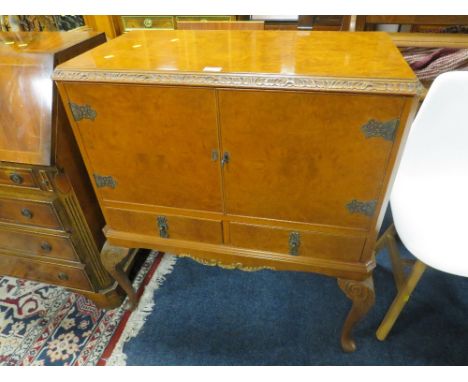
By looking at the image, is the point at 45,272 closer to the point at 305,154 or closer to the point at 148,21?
the point at 305,154

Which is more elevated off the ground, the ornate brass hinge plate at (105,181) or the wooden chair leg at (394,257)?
the ornate brass hinge plate at (105,181)

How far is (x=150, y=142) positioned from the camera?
97 centimetres

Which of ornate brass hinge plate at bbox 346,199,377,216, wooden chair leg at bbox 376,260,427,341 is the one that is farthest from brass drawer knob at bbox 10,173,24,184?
wooden chair leg at bbox 376,260,427,341

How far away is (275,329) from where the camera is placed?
1526 mm

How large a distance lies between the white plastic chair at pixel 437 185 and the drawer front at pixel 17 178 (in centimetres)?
140

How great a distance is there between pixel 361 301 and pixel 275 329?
52 cm

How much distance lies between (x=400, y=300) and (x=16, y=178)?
63.4 inches

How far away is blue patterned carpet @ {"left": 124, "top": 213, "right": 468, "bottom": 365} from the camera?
1422 millimetres

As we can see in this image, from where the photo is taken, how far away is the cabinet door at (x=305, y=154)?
80 centimetres

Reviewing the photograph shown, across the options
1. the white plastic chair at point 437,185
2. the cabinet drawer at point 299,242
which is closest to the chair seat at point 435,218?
the white plastic chair at point 437,185

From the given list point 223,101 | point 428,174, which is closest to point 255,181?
point 223,101

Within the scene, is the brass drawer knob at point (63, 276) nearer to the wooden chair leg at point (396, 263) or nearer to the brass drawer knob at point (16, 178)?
the brass drawer knob at point (16, 178)

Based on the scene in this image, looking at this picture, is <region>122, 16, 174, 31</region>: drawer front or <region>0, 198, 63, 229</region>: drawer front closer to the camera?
<region>0, 198, 63, 229</region>: drawer front

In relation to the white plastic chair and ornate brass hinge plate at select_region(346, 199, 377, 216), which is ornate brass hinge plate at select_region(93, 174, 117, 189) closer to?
ornate brass hinge plate at select_region(346, 199, 377, 216)
